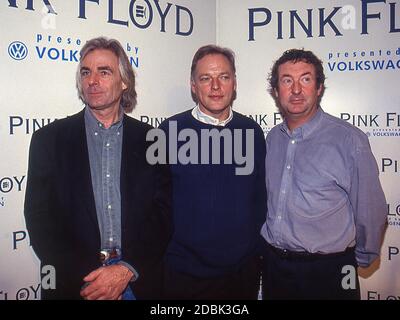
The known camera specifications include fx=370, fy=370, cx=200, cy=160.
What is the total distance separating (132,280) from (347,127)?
1.19 m

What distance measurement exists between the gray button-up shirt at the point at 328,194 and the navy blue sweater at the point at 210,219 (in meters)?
0.16


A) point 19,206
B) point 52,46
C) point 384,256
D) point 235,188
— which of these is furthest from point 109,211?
point 384,256

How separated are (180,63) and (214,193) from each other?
95cm

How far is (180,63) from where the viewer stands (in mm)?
2271

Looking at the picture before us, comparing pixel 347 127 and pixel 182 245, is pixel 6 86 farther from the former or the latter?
pixel 347 127

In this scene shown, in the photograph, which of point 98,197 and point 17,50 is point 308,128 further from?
point 17,50

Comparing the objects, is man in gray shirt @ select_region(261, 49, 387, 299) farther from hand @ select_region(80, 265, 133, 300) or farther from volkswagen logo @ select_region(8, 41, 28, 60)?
volkswagen logo @ select_region(8, 41, 28, 60)

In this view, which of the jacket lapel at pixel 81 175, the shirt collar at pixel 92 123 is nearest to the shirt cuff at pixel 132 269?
the jacket lapel at pixel 81 175

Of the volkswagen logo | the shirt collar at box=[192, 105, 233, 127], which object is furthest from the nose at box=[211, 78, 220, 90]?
the volkswagen logo

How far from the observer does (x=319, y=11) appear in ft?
7.40

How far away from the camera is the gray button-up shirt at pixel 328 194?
167cm

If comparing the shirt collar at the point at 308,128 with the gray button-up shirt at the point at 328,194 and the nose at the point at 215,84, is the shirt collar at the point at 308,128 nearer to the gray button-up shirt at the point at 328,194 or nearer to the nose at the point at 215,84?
the gray button-up shirt at the point at 328,194

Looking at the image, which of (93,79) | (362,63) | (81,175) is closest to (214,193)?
(81,175)

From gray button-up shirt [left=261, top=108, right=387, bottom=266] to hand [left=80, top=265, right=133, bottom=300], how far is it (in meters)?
0.73
